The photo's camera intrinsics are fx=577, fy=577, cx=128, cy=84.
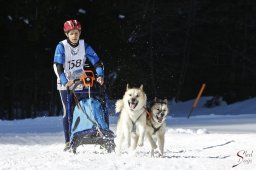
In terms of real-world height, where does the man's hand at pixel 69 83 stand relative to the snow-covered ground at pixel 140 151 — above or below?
above

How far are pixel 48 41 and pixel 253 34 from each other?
11078mm

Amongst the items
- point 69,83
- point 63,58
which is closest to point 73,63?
point 63,58

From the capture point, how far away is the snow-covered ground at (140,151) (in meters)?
7.47

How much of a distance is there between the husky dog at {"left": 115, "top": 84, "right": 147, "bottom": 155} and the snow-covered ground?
0.24 m

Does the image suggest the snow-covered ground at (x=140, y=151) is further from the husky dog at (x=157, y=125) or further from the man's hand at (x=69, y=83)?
the man's hand at (x=69, y=83)

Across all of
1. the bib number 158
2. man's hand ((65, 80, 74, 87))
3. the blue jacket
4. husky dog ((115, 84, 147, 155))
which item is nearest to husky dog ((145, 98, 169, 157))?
husky dog ((115, 84, 147, 155))

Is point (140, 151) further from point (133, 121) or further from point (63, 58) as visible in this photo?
point (63, 58)

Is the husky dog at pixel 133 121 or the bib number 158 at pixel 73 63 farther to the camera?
the bib number 158 at pixel 73 63

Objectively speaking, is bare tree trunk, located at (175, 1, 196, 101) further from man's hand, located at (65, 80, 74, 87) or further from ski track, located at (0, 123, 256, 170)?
man's hand, located at (65, 80, 74, 87)

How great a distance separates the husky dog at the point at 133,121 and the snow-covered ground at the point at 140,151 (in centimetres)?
24

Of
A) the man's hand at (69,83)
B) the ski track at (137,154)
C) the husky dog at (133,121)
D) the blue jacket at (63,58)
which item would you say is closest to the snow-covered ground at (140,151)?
the ski track at (137,154)

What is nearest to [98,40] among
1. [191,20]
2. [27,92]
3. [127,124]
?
[27,92]

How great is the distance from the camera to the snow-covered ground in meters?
7.47

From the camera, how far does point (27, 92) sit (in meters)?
24.7
